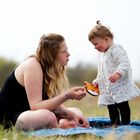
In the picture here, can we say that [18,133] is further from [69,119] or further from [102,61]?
[102,61]

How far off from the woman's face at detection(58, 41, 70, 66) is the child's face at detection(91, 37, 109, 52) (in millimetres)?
529

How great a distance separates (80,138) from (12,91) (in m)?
1.47

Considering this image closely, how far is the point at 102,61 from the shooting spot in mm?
7648

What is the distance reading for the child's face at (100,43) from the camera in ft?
24.2

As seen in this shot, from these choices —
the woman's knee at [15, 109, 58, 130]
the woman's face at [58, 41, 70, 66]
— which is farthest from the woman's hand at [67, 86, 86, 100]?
the woman's face at [58, 41, 70, 66]

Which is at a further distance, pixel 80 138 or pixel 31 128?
pixel 31 128

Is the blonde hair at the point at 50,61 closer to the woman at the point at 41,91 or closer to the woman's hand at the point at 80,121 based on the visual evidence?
the woman at the point at 41,91

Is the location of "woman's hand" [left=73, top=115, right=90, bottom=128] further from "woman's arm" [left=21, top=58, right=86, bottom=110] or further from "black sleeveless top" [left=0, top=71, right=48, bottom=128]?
"black sleeveless top" [left=0, top=71, right=48, bottom=128]

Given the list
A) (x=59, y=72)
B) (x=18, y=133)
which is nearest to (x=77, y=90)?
(x=59, y=72)

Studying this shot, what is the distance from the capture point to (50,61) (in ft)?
22.8

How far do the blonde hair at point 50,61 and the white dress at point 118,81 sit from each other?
0.75 meters

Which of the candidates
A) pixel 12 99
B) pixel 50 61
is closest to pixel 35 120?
pixel 12 99

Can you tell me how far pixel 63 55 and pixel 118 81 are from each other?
892 millimetres

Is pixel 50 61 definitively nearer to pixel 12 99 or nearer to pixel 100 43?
pixel 12 99
